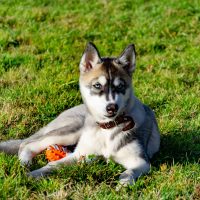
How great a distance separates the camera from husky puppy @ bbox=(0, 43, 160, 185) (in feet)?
17.8

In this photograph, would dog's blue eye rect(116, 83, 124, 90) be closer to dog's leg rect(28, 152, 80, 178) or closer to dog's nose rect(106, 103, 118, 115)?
dog's nose rect(106, 103, 118, 115)

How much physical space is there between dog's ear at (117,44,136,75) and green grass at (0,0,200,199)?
1.09 meters

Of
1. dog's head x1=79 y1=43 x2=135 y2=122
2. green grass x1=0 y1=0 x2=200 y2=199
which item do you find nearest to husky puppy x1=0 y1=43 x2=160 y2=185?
dog's head x1=79 y1=43 x2=135 y2=122

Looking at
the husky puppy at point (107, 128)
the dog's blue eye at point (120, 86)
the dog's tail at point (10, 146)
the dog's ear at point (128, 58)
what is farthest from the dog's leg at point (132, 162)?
the dog's tail at point (10, 146)

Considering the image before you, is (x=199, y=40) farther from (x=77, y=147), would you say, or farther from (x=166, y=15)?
(x=77, y=147)

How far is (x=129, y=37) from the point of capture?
36.6 feet

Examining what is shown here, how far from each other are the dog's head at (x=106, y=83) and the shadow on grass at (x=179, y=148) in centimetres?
86

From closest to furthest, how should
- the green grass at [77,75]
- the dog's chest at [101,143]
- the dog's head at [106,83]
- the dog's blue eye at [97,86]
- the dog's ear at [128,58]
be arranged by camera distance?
the green grass at [77,75], the dog's head at [106,83], the dog's blue eye at [97,86], the dog's chest at [101,143], the dog's ear at [128,58]

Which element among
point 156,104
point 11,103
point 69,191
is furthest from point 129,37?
point 69,191

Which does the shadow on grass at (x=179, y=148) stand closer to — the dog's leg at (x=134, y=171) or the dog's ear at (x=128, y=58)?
the dog's leg at (x=134, y=171)

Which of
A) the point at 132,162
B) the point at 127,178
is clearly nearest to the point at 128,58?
the point at 132,162

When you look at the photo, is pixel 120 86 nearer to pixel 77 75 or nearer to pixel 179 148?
pixel 179 148

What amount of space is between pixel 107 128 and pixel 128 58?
815 mm

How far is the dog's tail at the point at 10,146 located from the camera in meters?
5.88
